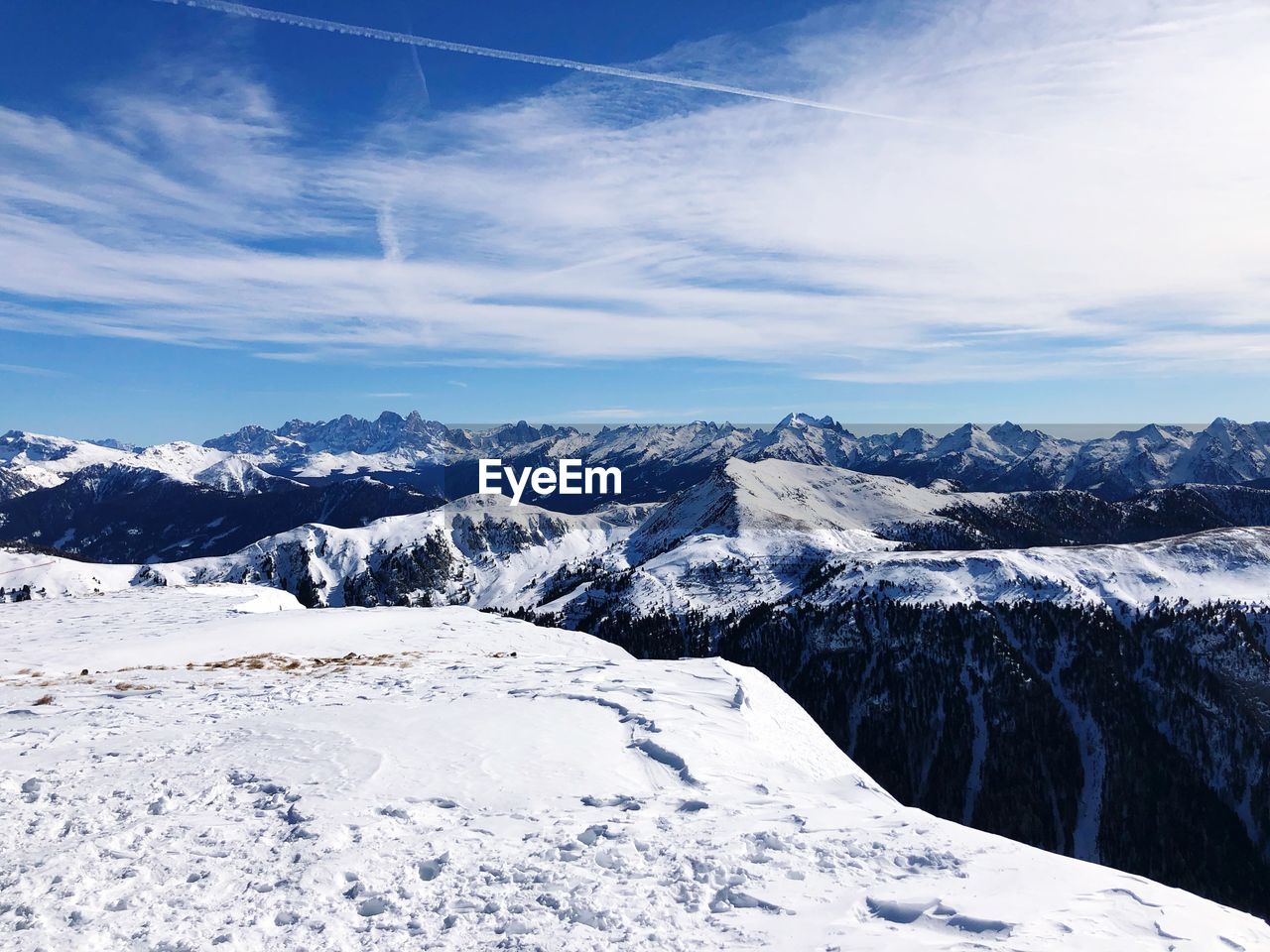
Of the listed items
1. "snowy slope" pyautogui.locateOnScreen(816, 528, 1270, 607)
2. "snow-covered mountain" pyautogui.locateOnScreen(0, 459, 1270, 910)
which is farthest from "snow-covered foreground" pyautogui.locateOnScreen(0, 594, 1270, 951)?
"snowy slope" pyautogui.locateOnScreen(816, 528, 1270, 607)

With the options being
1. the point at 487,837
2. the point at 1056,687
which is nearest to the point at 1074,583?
the point at 1056,687

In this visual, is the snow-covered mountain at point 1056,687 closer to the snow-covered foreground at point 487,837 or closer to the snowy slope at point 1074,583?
the snowy slope at point 1074,583

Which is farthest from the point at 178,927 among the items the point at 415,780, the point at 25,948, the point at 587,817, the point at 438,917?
the point at 587,817

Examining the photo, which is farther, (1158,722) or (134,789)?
(1158,722)

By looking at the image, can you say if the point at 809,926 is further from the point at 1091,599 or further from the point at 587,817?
the point at 1091,599

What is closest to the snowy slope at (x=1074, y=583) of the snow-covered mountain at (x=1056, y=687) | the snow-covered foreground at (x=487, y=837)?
the snow-covered mountain at (x=1056, y=687)

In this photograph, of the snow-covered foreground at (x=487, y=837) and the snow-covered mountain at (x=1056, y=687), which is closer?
the snow-covered foreground at (x=487, y=837)

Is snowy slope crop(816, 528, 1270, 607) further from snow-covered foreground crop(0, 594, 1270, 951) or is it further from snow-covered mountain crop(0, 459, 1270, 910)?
snow-covered foreground crop(0, 594, 1270, 951)

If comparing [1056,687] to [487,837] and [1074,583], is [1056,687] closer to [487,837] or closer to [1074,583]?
[1074,583]
